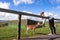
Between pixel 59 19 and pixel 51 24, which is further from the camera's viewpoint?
pixel 59 19

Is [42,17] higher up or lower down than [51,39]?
higher up

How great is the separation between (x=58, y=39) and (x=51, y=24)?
3.30 meters

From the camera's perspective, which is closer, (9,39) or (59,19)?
(9,39)

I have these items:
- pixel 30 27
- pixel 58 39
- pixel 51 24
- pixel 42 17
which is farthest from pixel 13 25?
pixel 58 39

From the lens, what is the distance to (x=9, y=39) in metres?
7.78

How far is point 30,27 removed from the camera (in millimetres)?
11844

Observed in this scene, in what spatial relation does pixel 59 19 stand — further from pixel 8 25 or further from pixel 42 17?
pixel 8 25

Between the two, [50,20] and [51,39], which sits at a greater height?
[50,20]

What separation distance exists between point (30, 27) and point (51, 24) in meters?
3.08

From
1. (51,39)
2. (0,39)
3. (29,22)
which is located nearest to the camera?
(51,39)

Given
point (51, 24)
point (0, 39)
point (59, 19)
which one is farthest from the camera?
point (59, 19)

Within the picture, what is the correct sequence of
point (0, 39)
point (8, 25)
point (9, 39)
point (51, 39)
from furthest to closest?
point (8, 25) < point (0, 39) < point (9, 39) < point (51, 39)

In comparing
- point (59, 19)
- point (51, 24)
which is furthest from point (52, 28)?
point (59, 19)

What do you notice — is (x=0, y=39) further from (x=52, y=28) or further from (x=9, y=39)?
(x=52, y=28)
